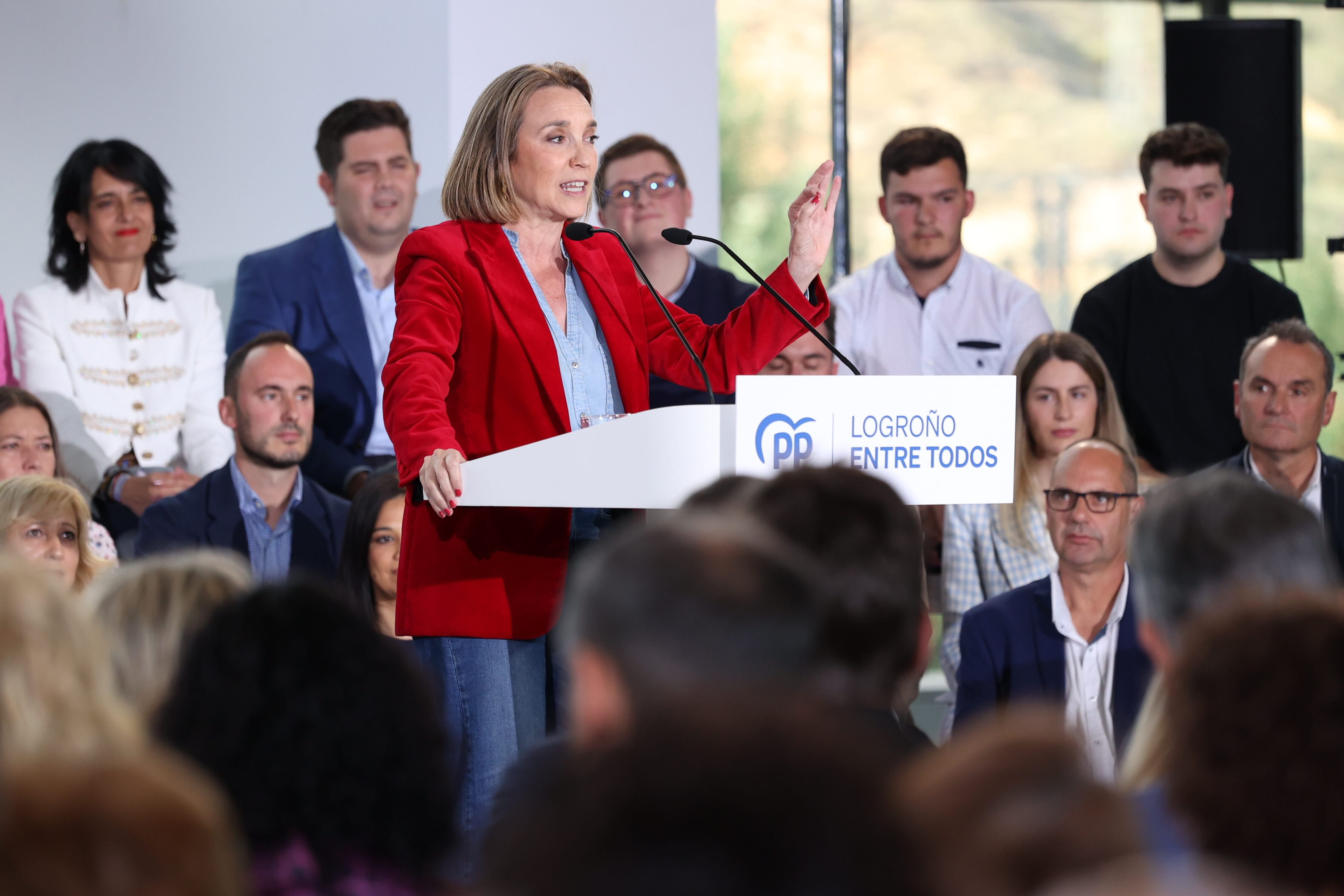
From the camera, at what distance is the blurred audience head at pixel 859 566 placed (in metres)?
1.36

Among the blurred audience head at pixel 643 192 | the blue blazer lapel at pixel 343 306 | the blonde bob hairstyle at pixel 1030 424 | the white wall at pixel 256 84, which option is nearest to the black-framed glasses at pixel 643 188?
the blurred audience head at pixel 643 192

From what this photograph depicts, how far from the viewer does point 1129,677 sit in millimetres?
3066

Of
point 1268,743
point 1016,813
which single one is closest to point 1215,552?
point 1268,743

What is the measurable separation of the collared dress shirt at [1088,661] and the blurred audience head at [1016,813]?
7.51 feet

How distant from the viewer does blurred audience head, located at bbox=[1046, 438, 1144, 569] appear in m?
3.30

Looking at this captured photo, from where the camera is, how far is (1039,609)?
3.23 meters

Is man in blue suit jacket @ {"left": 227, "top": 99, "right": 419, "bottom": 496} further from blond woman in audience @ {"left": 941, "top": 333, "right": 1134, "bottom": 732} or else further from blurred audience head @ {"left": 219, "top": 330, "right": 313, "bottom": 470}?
blond woman in audience @ {"left": 941, "top": 333, "right": 1134, "bottom": 732}

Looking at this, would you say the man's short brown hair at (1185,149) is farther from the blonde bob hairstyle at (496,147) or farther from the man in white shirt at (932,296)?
the blonde bob hairstyle at (496,147)

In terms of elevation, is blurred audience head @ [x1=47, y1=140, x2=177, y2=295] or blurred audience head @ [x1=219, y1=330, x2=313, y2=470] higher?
blurred audience head @ [x1=47, y1=140, x2=177, y2=295]

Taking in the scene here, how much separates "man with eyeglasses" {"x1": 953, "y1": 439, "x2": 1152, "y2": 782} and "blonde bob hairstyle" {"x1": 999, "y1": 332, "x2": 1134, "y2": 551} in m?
0.77

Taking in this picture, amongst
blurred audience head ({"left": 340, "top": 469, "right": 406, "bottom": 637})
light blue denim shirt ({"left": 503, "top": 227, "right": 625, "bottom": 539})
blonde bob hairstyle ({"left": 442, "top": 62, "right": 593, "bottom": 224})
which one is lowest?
blurred audience head ({"left": 340, "top": 469, "right": 406, "bottom": 637})

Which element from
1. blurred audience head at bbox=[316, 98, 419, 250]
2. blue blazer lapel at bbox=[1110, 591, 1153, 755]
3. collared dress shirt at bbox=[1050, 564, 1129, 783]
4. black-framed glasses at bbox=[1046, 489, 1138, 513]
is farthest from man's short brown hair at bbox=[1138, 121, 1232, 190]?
blurred audience head at bbox=[316, 98, 419, 250]

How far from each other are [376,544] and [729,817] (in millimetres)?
3358

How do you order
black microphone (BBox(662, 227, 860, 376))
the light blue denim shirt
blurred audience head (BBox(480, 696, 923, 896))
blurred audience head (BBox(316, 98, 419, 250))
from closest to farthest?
1. blurred audience head (BBox(480, 696, 923, 896))
2. black microphone (BBox(662, 227, 860, 376))
3. the light blue denim shirt
4. blurred audience head (BBox(316, 98, 419, 250))
